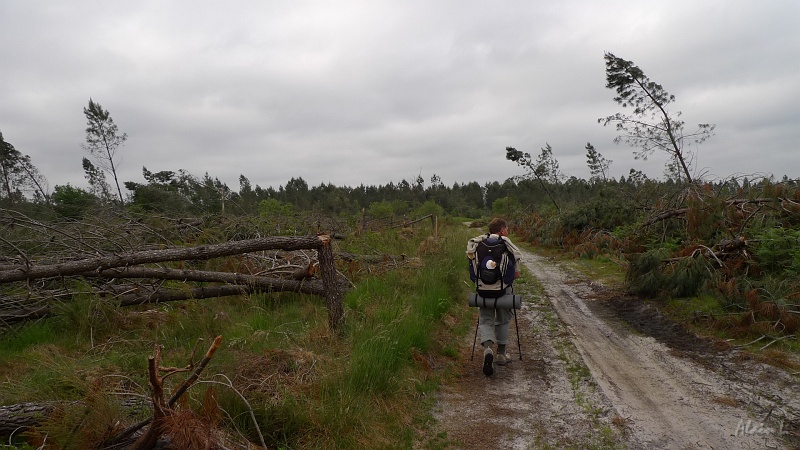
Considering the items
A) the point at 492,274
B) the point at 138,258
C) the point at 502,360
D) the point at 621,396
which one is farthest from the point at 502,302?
the point at 138,258

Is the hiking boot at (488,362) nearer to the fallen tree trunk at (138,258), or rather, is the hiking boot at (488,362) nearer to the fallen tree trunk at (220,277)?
the fallen tree trunk at (220,277)

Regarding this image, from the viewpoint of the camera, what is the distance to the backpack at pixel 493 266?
506 centimetres

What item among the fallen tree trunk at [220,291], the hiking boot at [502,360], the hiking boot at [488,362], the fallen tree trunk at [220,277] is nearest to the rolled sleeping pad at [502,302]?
the hiking boot at [488,362]

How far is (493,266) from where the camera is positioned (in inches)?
199

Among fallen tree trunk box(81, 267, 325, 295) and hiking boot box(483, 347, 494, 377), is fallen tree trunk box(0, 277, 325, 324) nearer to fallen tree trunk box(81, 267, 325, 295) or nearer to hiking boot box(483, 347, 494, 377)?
fallen tree trunk box(81, 267, 325, 295)

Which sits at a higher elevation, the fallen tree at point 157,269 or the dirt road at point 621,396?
the fallen tree at point 157,269

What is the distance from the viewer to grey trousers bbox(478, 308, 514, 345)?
5223mm

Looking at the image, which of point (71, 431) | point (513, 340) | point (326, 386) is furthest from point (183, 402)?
point (513, 340)

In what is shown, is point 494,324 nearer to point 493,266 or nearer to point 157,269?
point 493,266

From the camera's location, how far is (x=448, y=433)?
12.7ft

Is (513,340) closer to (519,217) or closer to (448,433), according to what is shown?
(448,433)

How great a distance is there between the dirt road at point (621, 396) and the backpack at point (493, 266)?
41.9 inches

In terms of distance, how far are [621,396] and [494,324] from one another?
1566mm

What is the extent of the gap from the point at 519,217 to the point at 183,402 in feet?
89.8
